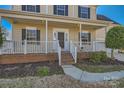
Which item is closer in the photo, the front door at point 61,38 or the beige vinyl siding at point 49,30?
the beige vinyl siding at point 49,30

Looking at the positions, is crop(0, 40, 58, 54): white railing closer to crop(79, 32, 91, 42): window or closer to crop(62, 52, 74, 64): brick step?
crop(62, 52, 74, 64): brick step

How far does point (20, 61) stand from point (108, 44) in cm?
679

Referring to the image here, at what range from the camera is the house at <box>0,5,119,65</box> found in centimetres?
1203

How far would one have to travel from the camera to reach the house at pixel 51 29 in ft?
39.5

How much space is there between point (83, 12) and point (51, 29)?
3630 mm

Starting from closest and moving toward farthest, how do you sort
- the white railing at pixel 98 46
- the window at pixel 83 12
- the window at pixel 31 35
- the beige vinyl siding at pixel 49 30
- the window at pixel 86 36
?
the beige vinyl siding at pixel 49 30
the window at pixel 31 35
the white railing at pixel 98 46
the window at pixel 83 12
the window at pixel 86 36

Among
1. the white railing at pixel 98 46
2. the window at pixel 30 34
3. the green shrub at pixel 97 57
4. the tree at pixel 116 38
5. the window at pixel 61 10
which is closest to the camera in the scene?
the green shrub at pixel 97 57

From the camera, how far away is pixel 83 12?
1605 centimetres

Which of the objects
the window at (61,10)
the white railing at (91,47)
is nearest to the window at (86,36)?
the white railing at (91,47)

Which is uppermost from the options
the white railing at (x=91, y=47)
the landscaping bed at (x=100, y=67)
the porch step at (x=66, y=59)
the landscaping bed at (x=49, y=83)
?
the white railing at (x=91, y=47)

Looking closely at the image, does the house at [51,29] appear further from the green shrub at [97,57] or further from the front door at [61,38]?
the green shrub at [97,57]

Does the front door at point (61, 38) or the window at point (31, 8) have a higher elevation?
the window at point (31, 8)
